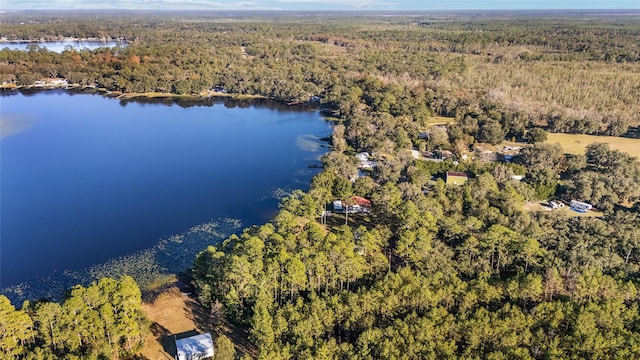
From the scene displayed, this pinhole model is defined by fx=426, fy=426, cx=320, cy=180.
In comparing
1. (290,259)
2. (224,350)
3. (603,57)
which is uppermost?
(603,57)

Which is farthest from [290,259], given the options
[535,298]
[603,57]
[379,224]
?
[603,57]

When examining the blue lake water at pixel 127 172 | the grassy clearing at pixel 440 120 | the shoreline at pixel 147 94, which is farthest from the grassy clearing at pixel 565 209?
the shoreline at pixel 147 94

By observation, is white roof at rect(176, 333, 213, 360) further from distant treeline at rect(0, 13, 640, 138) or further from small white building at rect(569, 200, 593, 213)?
distant treeline at rect(0, 13, 640, 138)

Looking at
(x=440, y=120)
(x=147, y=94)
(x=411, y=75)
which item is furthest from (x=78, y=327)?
(x=411, y=75)

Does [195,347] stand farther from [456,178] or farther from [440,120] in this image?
[440,120]

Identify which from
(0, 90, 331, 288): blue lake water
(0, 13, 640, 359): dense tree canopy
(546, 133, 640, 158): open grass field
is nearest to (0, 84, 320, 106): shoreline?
(0, 90, 331, 288): blue lake water

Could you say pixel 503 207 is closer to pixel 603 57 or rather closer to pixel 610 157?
pixel 610 157

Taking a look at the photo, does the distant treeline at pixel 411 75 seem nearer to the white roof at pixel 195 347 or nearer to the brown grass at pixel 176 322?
the brown grass at pixel 176 322
